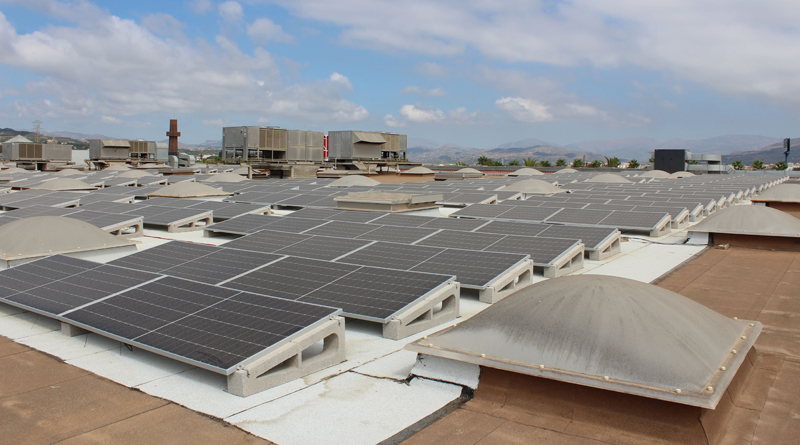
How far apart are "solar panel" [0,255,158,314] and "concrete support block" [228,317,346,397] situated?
459cm

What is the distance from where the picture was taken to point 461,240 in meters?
17.1

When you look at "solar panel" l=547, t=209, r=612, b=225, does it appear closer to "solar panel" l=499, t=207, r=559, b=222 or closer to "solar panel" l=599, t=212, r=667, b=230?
"solar panel" l=599, t=212, r=667, b=230

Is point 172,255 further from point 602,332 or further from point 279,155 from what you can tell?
point 279,155

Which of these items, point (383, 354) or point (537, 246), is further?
point (537, 246)

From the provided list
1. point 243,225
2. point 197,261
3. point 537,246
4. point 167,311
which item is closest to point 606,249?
point 537,246

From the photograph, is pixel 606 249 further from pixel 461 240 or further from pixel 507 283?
pixel 507 283

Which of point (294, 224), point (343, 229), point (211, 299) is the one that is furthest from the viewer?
point (294, 224)

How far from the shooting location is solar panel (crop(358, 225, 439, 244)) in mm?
17578

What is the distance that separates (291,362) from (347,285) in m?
3.12

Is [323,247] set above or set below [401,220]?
below

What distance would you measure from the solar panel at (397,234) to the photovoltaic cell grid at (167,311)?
7769 mm

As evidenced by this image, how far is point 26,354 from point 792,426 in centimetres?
1139

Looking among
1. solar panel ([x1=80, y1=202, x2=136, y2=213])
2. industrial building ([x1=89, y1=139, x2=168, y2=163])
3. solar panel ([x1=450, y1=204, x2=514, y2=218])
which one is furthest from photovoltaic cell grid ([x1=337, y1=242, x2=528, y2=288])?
industrial building ([x1=89, y1=139, x2=168, y2=163])

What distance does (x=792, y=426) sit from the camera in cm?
677
